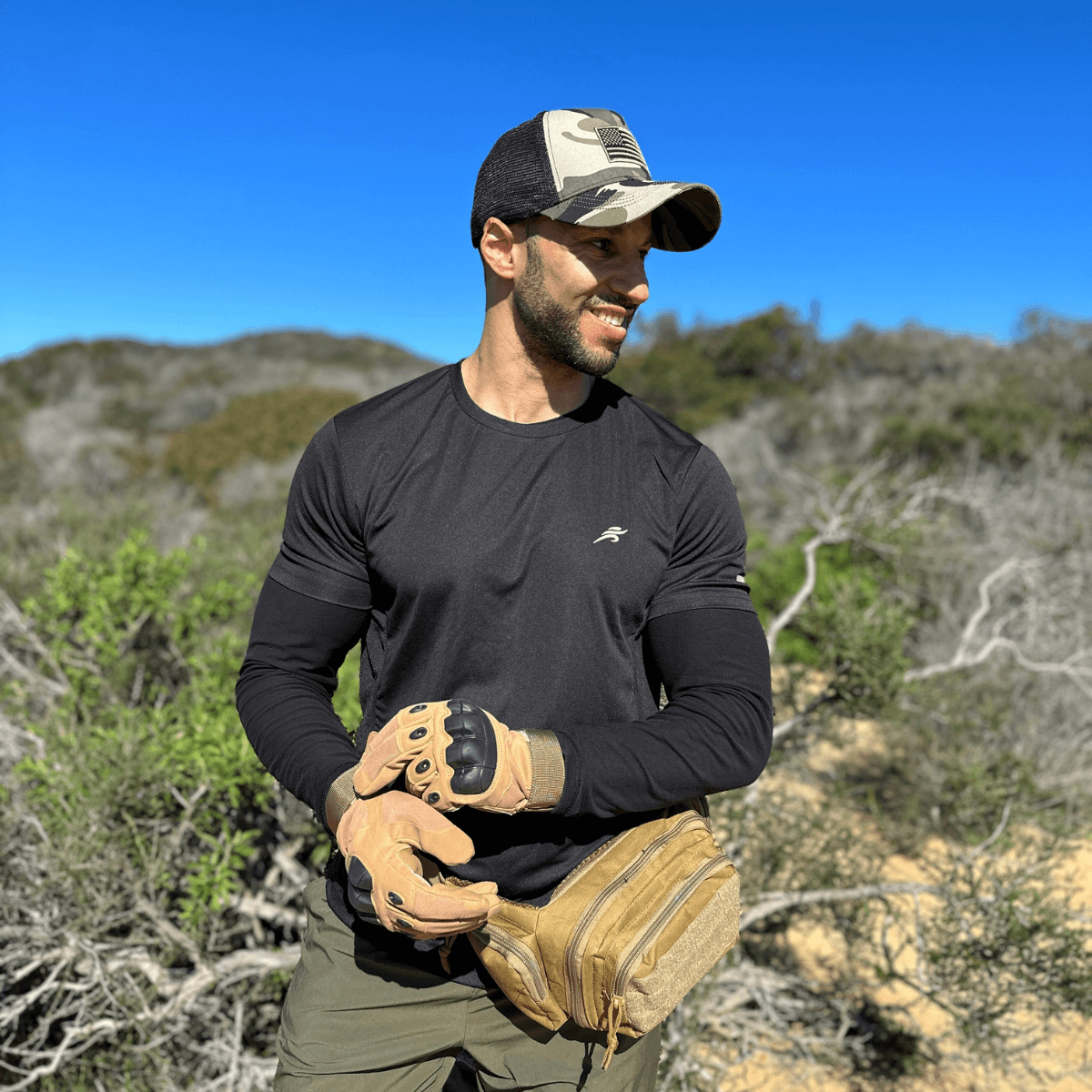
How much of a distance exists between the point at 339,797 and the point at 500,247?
42.5 inches

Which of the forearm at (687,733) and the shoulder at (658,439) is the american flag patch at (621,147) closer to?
the shoulder at (658,439)

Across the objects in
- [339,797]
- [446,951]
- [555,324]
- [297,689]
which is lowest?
[446,951]

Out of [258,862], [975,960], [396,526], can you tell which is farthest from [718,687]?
[258,862]

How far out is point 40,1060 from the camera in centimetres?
311

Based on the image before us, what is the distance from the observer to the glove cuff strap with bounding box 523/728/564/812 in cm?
128

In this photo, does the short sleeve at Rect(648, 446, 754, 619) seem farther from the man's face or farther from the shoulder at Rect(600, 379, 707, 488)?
the man's face

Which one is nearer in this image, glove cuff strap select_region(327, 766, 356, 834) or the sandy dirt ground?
glove cuff strap select_region(327, 766, 356, 834)

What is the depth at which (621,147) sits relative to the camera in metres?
1.63

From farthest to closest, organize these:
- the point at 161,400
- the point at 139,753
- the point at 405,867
A: 1. the point at 161,400
2. the point at 139,753
3. the point at 405,867

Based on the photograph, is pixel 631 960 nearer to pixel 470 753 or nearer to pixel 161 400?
pixel 470 753

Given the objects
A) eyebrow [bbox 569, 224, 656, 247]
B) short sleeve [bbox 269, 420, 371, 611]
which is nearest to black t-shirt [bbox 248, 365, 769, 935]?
short sleeve [bbox 269, 420, 371, 611]

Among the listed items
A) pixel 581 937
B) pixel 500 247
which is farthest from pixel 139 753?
pixel 500 247

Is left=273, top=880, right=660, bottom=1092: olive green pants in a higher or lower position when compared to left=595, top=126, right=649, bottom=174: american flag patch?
lower

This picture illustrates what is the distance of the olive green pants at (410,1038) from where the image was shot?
5.15ft
